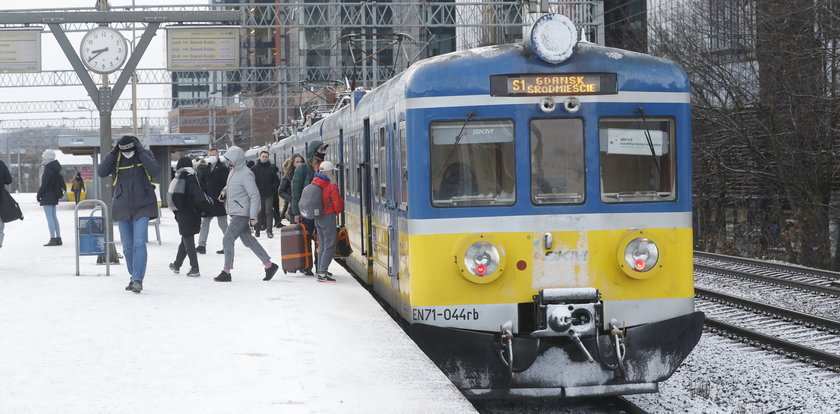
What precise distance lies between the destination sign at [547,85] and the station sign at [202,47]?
10440 mm

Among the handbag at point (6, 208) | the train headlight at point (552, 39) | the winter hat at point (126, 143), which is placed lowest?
the handbag at point (6, 208)

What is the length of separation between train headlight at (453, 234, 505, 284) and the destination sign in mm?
1129

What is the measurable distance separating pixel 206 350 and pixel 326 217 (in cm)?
511

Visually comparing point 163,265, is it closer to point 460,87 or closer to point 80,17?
point 80,17

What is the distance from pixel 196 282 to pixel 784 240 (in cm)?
1610

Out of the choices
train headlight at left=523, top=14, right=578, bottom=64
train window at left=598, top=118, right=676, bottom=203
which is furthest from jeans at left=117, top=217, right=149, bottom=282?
train window at left=598, top=118, right=676, bottom=203

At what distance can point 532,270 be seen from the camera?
8.91 metres

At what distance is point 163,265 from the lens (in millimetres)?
16344

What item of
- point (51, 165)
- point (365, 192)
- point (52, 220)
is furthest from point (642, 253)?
point (52, 220)

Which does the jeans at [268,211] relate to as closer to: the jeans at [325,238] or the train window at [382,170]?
the jeans at [325,238]

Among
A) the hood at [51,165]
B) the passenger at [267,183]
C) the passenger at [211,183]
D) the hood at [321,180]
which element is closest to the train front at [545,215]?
the hood at [321,180]

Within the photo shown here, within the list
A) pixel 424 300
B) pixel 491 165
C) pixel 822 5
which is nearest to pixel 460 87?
pixel 491 165

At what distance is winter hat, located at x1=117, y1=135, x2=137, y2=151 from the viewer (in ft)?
40.3

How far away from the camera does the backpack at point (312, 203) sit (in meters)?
13.5
